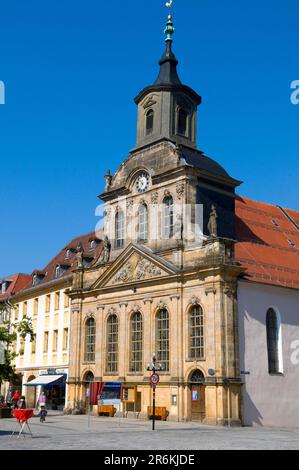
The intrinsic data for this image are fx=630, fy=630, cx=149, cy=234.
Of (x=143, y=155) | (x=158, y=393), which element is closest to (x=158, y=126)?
(x=143, y=155)

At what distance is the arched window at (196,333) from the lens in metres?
37.7

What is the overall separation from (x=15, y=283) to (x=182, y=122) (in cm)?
3027

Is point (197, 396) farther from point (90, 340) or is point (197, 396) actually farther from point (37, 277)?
point (37, 277)

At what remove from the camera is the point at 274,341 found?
39.4 meters

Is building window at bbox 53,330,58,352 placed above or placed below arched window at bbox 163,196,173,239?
below

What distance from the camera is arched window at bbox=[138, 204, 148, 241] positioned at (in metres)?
44.6

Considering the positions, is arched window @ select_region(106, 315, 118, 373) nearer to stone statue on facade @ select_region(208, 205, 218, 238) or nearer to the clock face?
the clock face

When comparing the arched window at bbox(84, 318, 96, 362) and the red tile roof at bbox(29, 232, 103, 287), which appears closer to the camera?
the arched window at bbox(84, 318, 96, 362)

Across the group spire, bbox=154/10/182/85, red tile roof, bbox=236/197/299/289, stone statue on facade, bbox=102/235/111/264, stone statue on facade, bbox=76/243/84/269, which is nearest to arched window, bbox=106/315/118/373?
stone statue on facade, bbox=102/235/111/264

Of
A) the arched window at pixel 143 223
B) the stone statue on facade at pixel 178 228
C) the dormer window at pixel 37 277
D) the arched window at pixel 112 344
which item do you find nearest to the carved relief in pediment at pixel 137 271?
the arched window at pixel 143 223

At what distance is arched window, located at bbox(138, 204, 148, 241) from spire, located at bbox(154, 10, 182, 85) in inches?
398

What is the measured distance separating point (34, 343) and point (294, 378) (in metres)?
26.2

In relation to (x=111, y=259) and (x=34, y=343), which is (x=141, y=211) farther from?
(x=34, y=343)

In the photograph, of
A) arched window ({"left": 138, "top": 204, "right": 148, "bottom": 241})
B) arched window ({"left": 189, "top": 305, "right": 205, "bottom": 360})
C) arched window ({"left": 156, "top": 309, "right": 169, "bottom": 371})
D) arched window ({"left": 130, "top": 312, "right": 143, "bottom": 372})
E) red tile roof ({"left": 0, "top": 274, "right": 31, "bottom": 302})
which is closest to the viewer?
arched window ({"left": 189, "top": 305, "right": 205, "bottom": 360})
